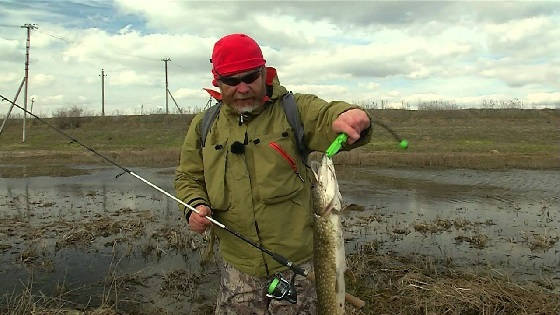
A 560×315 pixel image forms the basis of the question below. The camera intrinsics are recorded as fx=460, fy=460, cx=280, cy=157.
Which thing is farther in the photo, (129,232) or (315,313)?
(129,232)

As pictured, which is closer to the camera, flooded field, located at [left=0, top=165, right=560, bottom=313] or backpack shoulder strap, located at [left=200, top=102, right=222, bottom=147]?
backpack shoulder strap, located at [left=200, top=102, right=222, bottom=147]

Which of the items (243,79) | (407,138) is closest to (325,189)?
(243,79)

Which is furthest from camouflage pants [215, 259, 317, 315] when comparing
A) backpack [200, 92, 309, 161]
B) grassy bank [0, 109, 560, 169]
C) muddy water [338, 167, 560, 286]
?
grassy bank [0, 109, 560, 169]

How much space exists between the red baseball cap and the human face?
5 cm

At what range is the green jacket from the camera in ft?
10.7

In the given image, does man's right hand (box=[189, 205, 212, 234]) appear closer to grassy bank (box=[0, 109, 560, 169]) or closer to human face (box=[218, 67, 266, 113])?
human face (box=[218, 67, 266, 113])

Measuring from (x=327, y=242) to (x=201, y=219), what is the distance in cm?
97

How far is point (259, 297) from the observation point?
3.50 m

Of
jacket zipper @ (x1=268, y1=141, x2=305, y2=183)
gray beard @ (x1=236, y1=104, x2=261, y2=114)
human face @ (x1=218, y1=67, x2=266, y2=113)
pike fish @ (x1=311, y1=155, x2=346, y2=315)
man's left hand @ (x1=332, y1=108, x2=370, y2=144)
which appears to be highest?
human face @ (x1=218, y1=67, x2=266, y2=113)

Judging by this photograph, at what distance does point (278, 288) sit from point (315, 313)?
411 millimetres

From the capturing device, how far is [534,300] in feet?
20.1

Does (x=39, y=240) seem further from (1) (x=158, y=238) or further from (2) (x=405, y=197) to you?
(2) (x=405, y=197)

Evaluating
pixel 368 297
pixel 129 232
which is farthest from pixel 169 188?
pixel 368 297

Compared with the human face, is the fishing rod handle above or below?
below
